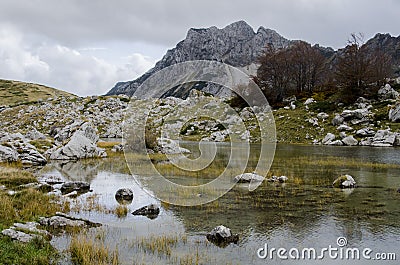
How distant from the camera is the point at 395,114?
60.3 m

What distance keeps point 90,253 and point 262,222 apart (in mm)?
8226

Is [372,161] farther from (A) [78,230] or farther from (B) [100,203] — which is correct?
(A) [78,230]

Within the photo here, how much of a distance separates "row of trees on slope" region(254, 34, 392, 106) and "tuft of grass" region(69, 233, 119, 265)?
7350 cm

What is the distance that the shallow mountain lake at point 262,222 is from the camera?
13000 mm

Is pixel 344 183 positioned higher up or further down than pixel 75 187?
higher up

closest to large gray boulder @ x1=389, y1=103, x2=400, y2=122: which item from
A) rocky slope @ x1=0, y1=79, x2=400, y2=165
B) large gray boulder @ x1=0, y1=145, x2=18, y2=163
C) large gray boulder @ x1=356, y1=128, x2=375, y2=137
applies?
rocky slope @ x1=0, y1=79, x2=400, y2=165

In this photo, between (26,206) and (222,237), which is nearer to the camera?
(222,237)

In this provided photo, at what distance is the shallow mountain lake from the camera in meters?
13.0

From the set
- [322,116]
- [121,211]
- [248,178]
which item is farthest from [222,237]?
[322,116]

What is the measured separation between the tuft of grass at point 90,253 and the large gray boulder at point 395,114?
194 ft

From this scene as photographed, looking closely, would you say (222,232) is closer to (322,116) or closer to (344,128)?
(344,128)

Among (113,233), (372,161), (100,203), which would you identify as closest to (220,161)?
(372,161)

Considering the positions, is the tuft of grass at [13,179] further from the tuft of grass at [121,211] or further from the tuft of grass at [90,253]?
the tuft of grass at [90,253]

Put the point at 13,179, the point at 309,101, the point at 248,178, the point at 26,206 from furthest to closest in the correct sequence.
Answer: the point at 309,101, the point at 248,178, the point at 13,179, the point at 26,206
